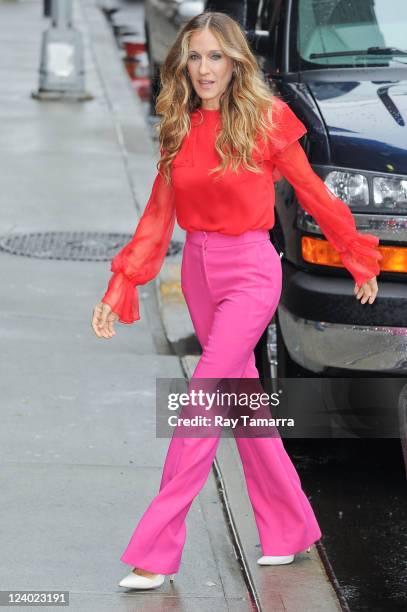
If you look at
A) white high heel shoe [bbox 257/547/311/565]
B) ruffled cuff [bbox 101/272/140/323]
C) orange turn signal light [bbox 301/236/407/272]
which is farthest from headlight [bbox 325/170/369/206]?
white high heel shoe [bbox 257/547/311/565]

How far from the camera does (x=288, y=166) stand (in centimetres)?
419

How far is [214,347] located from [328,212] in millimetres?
567

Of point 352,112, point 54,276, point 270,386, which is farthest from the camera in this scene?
point 54,276

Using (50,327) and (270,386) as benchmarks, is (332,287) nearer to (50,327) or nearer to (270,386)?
(270,386)

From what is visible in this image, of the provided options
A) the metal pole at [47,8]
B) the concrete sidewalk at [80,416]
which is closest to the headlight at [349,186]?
the concrete sidewalk at [80,416]

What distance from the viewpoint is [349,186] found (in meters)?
4.98

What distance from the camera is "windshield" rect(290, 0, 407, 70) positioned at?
6.10 m

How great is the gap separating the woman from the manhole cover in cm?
440

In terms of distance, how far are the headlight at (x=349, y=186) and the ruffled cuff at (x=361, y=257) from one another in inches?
25.7

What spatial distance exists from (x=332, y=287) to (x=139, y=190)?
19.1 ft

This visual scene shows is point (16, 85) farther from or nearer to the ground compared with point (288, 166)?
nearer to the ground

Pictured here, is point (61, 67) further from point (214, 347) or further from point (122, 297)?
point (214, 347)


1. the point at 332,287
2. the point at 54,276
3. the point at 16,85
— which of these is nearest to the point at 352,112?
the point at 332,287

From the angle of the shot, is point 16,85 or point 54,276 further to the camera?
point 16,85
